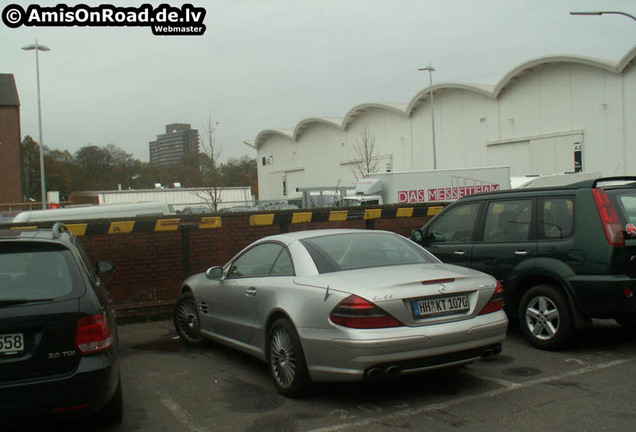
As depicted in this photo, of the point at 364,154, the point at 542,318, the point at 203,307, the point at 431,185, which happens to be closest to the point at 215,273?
the point at 203,307

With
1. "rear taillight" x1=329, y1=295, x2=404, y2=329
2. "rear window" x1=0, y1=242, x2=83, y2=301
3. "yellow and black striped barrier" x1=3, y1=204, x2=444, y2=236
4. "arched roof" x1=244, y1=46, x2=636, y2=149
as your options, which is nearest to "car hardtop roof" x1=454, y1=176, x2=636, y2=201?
"rear taillight" x1=329, y1=295, x2=404, y2=329

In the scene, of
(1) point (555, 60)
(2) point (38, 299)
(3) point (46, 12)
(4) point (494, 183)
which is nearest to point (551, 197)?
(2) point (38, 299)

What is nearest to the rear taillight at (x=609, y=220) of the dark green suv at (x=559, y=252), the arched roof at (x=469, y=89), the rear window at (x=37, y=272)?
the dark green suv at (x=559, y=252)

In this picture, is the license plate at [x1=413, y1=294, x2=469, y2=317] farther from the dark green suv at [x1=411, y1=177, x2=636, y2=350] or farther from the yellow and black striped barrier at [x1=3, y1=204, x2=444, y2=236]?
the yellow and black striped barrier at [x1=3, y1=204, x2=444, y2=236]

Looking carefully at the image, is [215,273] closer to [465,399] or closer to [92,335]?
[92,335]

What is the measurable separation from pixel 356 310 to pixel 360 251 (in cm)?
113

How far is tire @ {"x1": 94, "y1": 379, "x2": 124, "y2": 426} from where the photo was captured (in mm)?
4711

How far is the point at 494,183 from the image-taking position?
28109 mm

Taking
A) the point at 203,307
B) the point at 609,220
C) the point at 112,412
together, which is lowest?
the point at 112,412

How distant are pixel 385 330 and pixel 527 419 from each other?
4.04 ft

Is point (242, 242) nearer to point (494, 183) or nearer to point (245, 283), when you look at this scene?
point (245, 283)

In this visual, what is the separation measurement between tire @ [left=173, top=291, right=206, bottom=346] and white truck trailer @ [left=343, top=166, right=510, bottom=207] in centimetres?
2066

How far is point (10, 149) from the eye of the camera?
2448 inches

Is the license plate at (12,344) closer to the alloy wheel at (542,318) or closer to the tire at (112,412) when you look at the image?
the tire at (112,412)
